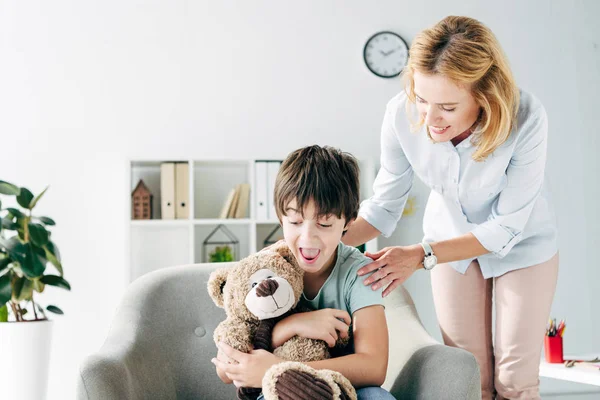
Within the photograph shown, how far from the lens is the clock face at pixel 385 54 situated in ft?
12.2

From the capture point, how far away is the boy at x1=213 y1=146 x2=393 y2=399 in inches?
51.4

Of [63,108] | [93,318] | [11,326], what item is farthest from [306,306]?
[63,108]

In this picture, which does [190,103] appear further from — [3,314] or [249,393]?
[249,393]

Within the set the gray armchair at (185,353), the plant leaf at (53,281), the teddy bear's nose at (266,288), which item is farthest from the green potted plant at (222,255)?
the teddy bear's nose at (266,288)

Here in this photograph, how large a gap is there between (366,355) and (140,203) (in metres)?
2.18

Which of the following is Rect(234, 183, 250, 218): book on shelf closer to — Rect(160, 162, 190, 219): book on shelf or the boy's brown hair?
Rect(160, 162, 190, 219): book on shelf

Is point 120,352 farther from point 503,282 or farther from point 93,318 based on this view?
point 93,318

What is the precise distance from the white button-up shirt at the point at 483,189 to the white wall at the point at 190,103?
159 cm

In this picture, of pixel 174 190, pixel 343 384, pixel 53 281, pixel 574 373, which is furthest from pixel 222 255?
pixel 343 384

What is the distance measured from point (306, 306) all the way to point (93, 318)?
86.8 inches

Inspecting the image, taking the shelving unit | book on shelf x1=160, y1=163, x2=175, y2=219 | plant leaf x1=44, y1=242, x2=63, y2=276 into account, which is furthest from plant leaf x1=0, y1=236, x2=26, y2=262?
book on shelf x1=160, y1=163, x2=175, y2=219

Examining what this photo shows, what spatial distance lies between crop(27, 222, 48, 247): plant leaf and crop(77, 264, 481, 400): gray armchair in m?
1.10

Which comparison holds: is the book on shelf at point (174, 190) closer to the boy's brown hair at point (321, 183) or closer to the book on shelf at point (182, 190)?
the book on shelf at point (182, 190)

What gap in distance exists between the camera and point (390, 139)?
1.81 metres
